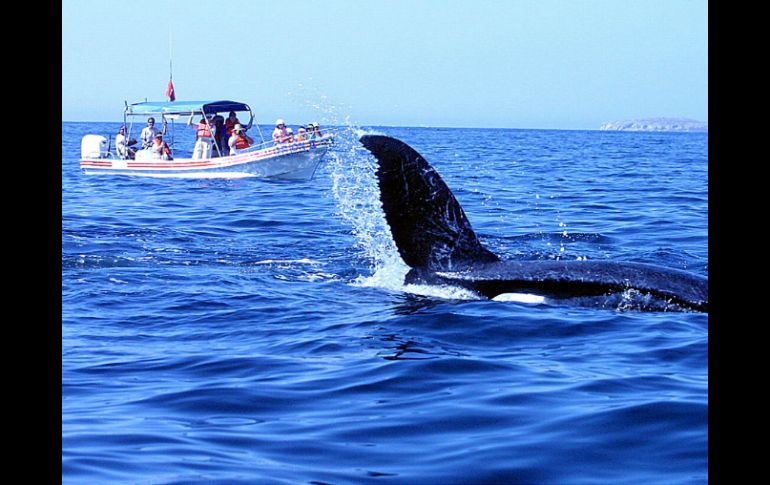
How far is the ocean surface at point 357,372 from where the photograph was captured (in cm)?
452

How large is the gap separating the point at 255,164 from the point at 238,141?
51.1 inches

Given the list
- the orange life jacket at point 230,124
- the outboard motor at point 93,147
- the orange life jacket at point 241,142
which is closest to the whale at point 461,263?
the orange life jacket at point 241,142

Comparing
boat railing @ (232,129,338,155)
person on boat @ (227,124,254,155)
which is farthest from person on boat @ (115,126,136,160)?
boat railing @ (232,129,338,155)

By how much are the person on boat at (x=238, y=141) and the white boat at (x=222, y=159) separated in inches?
11.2

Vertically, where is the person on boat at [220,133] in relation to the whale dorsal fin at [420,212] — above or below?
above

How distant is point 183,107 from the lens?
101ft

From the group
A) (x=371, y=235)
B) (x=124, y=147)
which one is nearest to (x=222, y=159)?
(x=124, y=147)

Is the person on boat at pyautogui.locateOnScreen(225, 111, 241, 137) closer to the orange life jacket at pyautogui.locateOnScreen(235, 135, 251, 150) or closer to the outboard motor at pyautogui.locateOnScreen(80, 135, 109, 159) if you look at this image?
the orange life jacket at pyautogui.locateOnScreen(235, 135, 251, 150)

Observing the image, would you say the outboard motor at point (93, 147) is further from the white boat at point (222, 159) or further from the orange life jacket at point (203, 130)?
the orange life jacket at point (203, 130)

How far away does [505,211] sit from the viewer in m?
20.3

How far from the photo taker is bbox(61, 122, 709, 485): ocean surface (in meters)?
4.52
